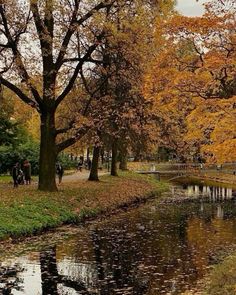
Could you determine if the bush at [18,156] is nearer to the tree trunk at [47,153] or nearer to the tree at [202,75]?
the tree trunk at [47,153]

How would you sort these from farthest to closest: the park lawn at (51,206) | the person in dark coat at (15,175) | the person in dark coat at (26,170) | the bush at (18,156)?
1. the bush at (18,156)
2. the person in dark coat at (26,170)
3. the person in dark coat at (15,175)
4. the park lawn at (51,206)

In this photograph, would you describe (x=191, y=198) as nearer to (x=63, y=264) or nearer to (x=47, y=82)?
(x=47, y=82)

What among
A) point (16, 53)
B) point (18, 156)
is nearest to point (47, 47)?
point (16, 53)

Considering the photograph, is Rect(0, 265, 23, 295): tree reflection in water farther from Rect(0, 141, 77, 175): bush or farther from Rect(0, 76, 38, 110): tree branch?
Rect(0, 141, 77, 175): bush

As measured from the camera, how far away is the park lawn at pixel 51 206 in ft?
70.5

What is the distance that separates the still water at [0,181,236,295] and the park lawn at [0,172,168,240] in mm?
1165

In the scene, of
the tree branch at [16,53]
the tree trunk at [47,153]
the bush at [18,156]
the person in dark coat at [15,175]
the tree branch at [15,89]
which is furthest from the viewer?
the bush at [18,156]

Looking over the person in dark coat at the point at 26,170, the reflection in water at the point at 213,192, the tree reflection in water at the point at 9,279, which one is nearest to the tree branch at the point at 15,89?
the person in dark coat at the point at 26,170

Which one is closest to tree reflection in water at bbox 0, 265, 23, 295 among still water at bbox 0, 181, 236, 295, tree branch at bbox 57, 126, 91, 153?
still water at bbox 0, 181, 236, 295

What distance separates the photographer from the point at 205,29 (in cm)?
1731

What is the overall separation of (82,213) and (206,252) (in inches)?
374

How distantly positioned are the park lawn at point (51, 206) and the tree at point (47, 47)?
6.20ft

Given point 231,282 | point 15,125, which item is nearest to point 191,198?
point 15,125

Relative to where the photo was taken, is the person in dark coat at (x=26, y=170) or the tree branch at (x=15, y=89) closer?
the tree branch at (x=15, y=89)
